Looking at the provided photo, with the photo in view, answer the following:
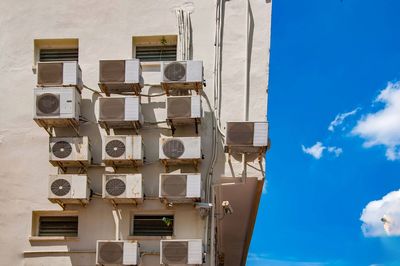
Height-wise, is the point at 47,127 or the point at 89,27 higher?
the point at 89,27

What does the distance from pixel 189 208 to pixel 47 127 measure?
9.82 feet

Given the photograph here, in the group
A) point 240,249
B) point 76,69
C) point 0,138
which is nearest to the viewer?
point 76,69

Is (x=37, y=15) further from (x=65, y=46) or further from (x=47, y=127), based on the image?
(x=47, y=127)

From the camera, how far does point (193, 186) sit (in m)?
10.0

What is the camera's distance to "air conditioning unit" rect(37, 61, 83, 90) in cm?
1038

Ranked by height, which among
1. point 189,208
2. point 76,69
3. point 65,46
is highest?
point 65,46

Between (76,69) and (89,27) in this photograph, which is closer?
(76,69)

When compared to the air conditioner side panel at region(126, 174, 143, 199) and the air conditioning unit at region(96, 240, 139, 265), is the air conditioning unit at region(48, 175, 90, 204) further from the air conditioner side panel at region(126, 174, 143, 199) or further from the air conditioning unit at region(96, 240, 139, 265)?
the air conditioning unit at region(96, 240, 139, 265)

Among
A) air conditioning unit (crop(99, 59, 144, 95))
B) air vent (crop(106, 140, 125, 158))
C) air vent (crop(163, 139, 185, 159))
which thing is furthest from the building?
air conditioning unit (crop(99, 59, 144, 95))

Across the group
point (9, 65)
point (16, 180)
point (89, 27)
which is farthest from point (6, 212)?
point (89, 27)

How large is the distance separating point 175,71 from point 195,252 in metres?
3.15

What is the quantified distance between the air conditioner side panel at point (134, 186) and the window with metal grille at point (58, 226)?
4.44ft

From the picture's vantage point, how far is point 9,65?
11367mm

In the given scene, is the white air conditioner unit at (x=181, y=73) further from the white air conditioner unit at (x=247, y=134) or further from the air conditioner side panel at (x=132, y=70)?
the white air conditioner unit at (x=247, y=134)
